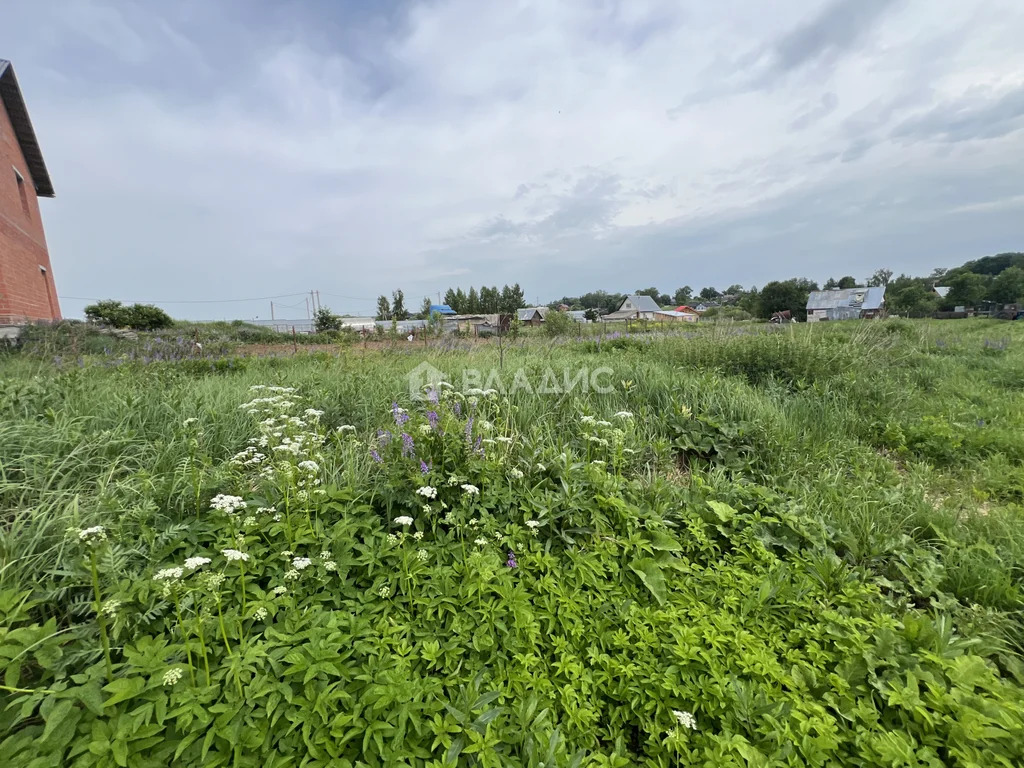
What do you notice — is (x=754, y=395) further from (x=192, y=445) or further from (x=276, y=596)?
(x=192, y=445)

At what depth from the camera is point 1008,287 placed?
1563 inches

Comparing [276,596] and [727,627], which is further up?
[276,596]

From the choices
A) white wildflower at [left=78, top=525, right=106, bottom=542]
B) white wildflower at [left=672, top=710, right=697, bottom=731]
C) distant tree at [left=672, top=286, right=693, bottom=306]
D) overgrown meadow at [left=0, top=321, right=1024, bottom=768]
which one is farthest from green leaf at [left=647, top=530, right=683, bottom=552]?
distant tree at [left=672, top=286, right=693, bottom=306]

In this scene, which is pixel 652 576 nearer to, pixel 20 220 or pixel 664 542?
pixel 664 542

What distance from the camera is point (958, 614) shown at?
1797 mm

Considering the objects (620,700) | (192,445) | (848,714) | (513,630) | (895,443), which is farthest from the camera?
(895,443)

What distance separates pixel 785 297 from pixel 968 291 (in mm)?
17300

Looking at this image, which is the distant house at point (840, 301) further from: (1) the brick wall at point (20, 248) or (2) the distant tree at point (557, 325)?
(1) the brick wall at point (20, 248)

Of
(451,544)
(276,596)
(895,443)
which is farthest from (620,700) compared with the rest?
(895,443)

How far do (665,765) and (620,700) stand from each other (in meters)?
0.23

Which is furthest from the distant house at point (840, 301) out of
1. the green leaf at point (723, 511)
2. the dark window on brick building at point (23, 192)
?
the dark window on brick building at point (23, 192)

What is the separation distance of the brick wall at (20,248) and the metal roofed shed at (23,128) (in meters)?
0.70

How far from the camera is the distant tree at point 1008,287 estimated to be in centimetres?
3850

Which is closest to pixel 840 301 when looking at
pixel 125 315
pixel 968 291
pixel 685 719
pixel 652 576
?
pixel 968 291
